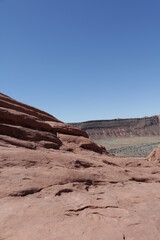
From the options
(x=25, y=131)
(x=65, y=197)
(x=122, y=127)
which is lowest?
(x=65, y=197)

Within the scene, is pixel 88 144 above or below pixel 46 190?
above

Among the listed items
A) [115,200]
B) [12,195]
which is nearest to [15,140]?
[12,195]

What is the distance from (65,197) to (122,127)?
136665mm

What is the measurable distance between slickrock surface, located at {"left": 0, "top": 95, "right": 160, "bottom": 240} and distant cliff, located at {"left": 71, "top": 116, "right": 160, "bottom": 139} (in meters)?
118

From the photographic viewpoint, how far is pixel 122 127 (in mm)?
141250

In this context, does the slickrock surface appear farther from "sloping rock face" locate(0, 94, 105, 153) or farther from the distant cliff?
the distant cliff

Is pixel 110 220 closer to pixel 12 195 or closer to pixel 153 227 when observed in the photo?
pixel 153 227

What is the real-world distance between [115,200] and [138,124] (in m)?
140

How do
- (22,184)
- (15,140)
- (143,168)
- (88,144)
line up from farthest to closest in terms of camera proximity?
(88,144) < (143,168) < (15,140) < (22,184)

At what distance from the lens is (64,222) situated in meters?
5.36

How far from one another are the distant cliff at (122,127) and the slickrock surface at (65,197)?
117947mm

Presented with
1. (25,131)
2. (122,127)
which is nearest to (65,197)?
(25,131)

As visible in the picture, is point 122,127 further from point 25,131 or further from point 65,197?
point 65,197

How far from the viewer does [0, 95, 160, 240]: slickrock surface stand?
508 cm
